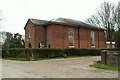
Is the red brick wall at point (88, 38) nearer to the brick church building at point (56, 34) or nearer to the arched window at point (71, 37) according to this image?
the brick church building at point (56, 34)

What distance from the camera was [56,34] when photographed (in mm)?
43281

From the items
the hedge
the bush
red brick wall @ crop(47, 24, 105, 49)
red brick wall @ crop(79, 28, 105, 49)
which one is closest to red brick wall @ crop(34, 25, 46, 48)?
red brick wall @ crop(47, 24, 105, 49)

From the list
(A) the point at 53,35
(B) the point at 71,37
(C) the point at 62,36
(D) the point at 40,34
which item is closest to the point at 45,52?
(A) the point at 53,35

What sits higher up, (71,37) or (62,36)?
(62,36)

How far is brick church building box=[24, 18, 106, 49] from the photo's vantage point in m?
43.2

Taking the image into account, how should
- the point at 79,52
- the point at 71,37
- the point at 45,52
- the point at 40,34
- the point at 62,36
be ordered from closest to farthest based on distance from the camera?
the point at 45,52 → the point at 79,52 → the point at 62,36 → the point at 40,34 → the point at 71,37

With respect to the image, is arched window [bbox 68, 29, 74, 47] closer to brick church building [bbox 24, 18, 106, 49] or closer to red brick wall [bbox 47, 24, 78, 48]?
brick church building [bbox 24, 18, 106, 49]

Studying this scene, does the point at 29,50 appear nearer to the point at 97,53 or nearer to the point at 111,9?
the point at 97,53

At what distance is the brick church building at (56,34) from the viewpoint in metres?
43.2

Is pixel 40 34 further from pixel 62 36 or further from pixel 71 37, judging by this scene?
pixel 71 37

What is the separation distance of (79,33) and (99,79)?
35323 millimetres

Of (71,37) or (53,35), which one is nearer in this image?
(53,35)

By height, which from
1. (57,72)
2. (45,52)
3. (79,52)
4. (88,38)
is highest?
(88,38)

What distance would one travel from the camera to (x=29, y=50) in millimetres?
32062
